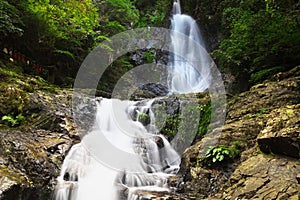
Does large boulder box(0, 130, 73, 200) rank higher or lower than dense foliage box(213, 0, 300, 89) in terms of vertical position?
lower

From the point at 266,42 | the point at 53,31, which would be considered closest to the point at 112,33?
the point at 53,31

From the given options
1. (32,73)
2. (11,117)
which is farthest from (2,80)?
(32,73)

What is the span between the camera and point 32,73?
32.1 ft

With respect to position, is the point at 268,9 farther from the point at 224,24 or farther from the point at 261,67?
the point at 224,24

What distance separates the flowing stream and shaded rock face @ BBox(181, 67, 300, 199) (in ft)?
3.08

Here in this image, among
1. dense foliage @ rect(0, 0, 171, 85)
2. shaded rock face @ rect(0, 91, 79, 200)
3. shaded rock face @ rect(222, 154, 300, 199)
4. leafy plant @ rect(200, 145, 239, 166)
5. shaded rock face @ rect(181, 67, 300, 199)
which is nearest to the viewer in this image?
shaded rock face @ rect(222, 154, 300, 199)

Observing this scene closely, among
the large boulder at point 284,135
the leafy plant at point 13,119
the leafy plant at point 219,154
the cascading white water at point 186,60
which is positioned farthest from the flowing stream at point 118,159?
the cascading white water at point 186,60

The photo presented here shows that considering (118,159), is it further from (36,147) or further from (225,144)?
(225,144)

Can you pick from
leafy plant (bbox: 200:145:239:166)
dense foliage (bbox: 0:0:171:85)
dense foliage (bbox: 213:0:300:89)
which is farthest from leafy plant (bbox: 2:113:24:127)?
dense foliage (bbox: 213:0:300:89)

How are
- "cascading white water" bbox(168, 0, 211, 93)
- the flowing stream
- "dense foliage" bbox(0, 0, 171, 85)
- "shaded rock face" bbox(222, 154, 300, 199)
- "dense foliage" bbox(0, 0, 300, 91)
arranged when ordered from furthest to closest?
"cascading white water" bbox(168, 0, 211, 93) < "dense foliage" bbox(0, 0, 171, 85) < "dense foliage" bbox(0, 0, 300, 91) < the flowing stream < "shaded rock face" bbox(222, 154, 300, 199)

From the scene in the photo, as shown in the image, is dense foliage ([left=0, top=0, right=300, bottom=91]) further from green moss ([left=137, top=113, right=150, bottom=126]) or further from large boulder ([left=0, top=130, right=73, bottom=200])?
large boulder ([left=0, top=130, right=73, bottom=200])

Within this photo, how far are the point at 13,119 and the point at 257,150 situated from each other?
593 cm

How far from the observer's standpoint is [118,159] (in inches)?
267

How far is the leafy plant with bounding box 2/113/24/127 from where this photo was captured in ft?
20.8
